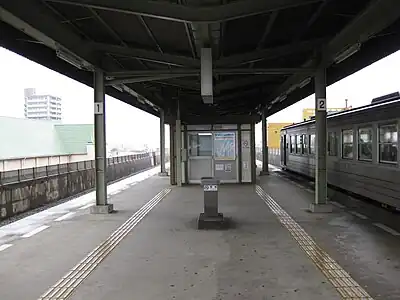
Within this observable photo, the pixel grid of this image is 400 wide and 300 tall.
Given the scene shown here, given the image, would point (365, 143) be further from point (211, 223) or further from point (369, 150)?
point (211, 223)

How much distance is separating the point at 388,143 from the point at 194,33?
449cm

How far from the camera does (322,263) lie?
235 inches

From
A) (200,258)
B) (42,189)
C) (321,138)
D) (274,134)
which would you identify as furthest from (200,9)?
(274,134)

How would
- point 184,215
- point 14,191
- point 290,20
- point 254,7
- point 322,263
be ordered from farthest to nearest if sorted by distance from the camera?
point 14,191 → point 184,215 → point 290,20 → point 254,7 → point 322,263

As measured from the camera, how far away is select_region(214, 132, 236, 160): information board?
17.0 m

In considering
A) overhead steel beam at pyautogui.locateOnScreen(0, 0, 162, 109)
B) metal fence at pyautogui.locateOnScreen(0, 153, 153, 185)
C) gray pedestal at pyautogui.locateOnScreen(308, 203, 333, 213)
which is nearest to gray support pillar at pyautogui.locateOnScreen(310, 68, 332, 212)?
gray pedestal at pyautogui.locateOnScreen(308, 203, 333, 213)

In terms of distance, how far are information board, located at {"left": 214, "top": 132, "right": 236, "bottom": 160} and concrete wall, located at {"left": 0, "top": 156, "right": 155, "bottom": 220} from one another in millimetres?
5301

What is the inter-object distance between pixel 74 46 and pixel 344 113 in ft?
24.3

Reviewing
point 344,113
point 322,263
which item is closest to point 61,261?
point 322,263

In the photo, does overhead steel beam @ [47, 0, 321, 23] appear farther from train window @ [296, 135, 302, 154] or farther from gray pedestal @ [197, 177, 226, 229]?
train window @ [296, 135, 302, 154]

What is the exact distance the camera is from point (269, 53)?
10.2 meters

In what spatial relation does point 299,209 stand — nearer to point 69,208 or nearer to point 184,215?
point 184,215

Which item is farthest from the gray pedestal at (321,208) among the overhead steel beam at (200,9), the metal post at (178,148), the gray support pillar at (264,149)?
the gray support pillar at (264,149)

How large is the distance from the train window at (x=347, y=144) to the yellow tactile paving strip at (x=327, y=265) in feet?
10.7
